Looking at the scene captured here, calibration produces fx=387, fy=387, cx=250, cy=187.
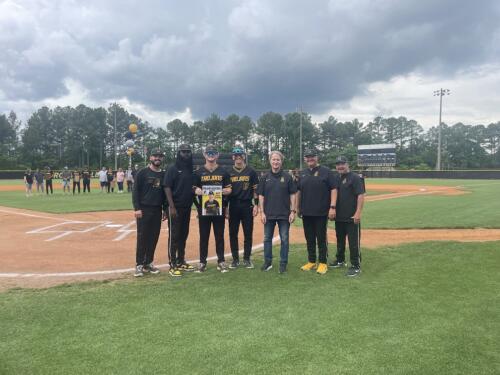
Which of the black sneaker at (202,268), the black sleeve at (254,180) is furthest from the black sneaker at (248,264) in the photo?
the black sleeve at (254,180)

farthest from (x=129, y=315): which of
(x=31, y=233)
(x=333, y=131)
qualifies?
(x=333, y=131)

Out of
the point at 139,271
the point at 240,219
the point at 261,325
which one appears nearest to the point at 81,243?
the point at 139,271

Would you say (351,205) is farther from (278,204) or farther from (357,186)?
(278,204)

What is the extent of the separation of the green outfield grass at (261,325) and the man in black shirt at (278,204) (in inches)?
16.6

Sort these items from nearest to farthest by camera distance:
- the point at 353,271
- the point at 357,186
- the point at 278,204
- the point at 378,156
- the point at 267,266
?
the point at 353,271 < the point at 357,186 < the point at 278,204 < the point at 267,266 < the point at 378,156

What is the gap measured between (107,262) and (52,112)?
109 metres

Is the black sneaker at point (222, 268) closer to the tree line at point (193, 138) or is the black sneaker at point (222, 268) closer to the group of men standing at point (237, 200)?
the group of men standing at point (237, 200)

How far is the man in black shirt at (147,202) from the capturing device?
6320 millimetres

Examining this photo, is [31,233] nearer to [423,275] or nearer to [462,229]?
[423,275]

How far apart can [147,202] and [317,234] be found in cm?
287

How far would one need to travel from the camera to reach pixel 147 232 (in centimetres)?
645

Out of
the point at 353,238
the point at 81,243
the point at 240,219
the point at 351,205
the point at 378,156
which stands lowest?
the point at 81,243

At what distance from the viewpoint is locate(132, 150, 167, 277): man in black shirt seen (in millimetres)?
6320

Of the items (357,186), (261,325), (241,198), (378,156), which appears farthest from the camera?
(378,156)
